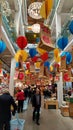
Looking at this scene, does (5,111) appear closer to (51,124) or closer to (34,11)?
(34,11)

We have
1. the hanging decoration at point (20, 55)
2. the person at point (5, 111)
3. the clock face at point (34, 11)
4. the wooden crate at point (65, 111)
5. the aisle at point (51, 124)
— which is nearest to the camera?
the person at point (5, 111)

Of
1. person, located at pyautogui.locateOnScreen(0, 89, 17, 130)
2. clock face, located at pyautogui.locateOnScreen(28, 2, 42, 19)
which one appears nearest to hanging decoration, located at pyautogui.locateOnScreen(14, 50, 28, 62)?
clock face, located at pyautogui.locateOnScreen(28, 2, 42, 19)

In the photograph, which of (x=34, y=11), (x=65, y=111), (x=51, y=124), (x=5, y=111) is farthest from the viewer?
(x=65, y=111)

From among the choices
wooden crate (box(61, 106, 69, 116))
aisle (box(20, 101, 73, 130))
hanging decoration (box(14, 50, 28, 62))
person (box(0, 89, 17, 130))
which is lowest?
wooden crate (box(61, 106, 69, 116))

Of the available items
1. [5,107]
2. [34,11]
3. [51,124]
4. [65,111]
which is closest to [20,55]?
[34,11]

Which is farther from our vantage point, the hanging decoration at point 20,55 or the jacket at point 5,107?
the hanging decoration at point 20,55

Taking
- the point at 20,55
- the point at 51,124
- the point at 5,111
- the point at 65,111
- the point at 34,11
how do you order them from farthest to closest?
the point at 65,111
the point at 20,55
the point at 51,124
the point at 34,11
the point at 5,111

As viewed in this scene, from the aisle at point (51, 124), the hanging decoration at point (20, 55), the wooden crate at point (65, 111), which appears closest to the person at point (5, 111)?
the aisle at point (51, 124)

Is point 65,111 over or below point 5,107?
below

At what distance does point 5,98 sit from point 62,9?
12.2m

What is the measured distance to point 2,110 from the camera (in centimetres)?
507

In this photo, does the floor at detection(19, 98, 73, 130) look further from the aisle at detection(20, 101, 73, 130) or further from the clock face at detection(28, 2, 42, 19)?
the clock face at detection(28, 2, 42, 19)

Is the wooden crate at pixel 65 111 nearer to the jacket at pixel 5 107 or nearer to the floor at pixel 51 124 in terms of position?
the floor at pixel 51 124

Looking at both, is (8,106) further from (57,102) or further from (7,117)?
(57,102)
